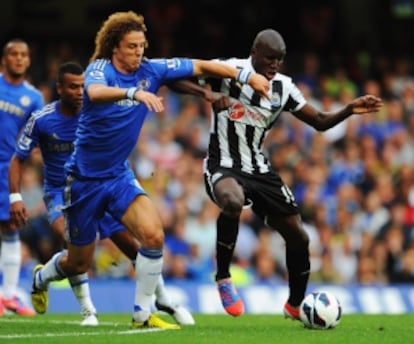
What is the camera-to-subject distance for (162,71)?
35.9 feet

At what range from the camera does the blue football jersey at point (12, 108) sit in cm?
1388

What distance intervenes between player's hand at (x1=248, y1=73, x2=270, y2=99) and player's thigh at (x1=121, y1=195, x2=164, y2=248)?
4.28ft

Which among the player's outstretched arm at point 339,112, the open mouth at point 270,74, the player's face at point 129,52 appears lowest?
the player's outstretched arm at point 339,112

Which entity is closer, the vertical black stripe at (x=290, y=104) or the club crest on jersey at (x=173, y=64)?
the club crest on jersey at (x=173, y=64)

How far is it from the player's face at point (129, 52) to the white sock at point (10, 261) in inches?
153

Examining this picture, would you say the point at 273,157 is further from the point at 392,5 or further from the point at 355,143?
the point at 392,5

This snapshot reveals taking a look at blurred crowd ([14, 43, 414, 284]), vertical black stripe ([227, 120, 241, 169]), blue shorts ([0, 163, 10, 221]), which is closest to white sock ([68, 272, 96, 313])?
vertical black stripe ([227, 120, 241, 169])

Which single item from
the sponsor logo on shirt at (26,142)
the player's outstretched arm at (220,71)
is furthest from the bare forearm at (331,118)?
the sponsor logo on shirt at (26,142)

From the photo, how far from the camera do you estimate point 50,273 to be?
1217 cm

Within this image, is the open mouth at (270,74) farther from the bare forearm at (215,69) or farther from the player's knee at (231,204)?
the player's knee at (231,204)

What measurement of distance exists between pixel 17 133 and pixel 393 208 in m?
7.90

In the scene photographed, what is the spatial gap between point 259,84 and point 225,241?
1.69 meters

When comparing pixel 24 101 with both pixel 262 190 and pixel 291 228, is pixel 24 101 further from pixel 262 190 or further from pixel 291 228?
pixel 291 228

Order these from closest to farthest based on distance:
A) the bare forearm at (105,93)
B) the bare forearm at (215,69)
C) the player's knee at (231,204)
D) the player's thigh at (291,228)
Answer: the bare forearm at (105,93) < the bare forearm at (215,69) < the player's knee at (231,204) < the player's thigh at (291,228)
